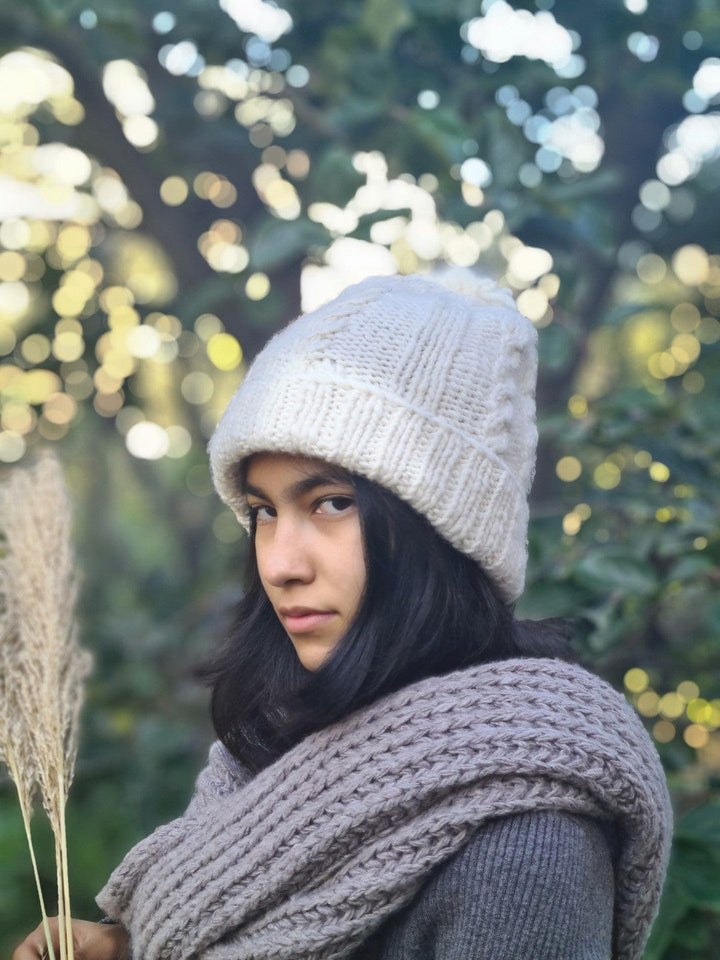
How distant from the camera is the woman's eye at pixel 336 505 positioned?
50.0 inches

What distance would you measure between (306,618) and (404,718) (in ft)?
0.61

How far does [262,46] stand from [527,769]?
1.83 metres

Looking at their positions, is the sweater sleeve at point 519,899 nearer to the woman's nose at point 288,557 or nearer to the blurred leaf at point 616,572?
the woman's nose at point 288,557

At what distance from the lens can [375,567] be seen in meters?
1.25

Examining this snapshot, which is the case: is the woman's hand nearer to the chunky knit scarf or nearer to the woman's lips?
the chunky knit scarf

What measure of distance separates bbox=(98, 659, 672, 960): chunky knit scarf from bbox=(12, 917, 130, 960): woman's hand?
132mm

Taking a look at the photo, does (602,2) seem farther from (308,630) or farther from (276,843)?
(276,843)

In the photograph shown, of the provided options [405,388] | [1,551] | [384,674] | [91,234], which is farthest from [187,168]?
[384,674]

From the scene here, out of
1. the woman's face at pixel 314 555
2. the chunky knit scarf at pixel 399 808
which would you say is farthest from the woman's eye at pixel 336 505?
the chunky knit scarf at pixel 399 808

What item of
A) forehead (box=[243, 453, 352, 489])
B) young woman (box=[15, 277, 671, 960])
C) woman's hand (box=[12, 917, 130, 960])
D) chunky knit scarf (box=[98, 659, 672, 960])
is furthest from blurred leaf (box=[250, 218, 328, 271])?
woman's hand (box=[12, 917, 130, 960])

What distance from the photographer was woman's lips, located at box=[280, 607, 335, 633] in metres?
1.27

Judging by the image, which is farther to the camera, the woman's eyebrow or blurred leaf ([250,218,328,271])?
blurred leaf ([250,218,328,271])

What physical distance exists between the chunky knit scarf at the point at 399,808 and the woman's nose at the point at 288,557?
0.63 feet

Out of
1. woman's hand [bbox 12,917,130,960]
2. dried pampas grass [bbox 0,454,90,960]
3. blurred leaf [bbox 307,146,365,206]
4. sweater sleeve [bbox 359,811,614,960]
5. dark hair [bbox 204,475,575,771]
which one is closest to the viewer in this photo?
sweater sleeve [bbox 359,811,614,960]
